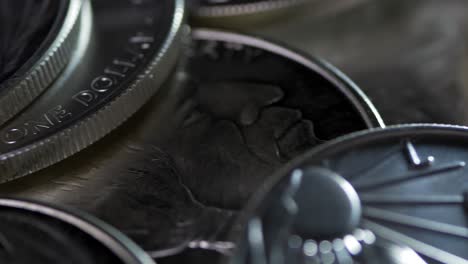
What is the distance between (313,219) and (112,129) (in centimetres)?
23

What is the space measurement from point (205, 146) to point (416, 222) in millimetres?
232

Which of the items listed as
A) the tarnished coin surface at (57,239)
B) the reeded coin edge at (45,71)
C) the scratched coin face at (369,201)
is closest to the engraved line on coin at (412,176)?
the scratched coin face at (369,201)

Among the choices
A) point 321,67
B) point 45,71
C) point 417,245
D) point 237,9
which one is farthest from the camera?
point 237,9

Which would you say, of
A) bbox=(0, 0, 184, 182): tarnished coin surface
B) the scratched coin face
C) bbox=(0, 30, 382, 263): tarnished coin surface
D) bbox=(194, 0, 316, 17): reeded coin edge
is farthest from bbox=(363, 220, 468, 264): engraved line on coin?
bbox=(194, 0, 316, 17): reeded coin edge

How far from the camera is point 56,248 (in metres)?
0.61

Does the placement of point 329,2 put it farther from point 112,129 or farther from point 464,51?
point 112,129

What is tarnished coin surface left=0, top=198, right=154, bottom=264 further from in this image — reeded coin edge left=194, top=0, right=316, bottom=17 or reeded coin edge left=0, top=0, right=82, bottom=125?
reeded coin edge left=194, top=0, right=316, bottom=17

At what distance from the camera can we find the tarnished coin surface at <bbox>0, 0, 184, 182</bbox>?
26.5 inches

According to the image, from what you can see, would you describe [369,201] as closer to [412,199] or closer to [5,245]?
[412,199]

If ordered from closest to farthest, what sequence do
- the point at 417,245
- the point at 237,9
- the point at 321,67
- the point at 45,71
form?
the point at 417,245 → the point at 45,71 → the point at 321,67 → the point at 237,9

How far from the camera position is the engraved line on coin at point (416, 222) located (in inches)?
23.9

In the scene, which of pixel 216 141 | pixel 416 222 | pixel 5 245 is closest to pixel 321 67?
pixel 216 141

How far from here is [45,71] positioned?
0.72 meters

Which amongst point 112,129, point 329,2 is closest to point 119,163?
point 112,129
